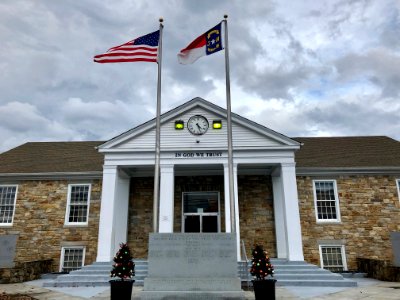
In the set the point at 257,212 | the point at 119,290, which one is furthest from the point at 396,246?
the point at 119,290

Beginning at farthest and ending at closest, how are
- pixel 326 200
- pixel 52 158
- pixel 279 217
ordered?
pixel 52 158
pixel 326 200
pixel 279 217

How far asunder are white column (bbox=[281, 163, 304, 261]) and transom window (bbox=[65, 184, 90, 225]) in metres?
10.3

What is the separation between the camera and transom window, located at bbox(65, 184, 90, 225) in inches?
718

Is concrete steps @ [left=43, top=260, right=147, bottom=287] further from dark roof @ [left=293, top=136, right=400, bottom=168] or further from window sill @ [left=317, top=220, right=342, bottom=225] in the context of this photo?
dark roof @ [left=293, top=136, right=400, bottom=168]

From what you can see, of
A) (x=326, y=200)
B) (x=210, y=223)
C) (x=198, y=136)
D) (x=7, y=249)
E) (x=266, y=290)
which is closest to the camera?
(x=266, y=290)

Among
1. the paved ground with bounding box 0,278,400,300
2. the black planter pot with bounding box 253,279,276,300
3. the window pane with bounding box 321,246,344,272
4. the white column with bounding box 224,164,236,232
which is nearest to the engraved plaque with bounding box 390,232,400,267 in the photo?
the window pane with bounding box 321,246,344,272

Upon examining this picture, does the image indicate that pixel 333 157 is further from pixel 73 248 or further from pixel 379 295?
pixel 73 248

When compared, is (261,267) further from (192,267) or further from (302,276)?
(302,276)

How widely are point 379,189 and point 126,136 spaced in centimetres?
1322

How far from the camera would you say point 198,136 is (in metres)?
16.2

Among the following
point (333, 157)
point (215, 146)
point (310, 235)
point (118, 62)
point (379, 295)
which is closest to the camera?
point (379, 295)

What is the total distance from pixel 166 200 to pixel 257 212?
5.39m

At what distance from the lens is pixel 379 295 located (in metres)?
10.4

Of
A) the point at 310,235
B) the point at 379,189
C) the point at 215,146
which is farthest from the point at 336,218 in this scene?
the point at 215,146
